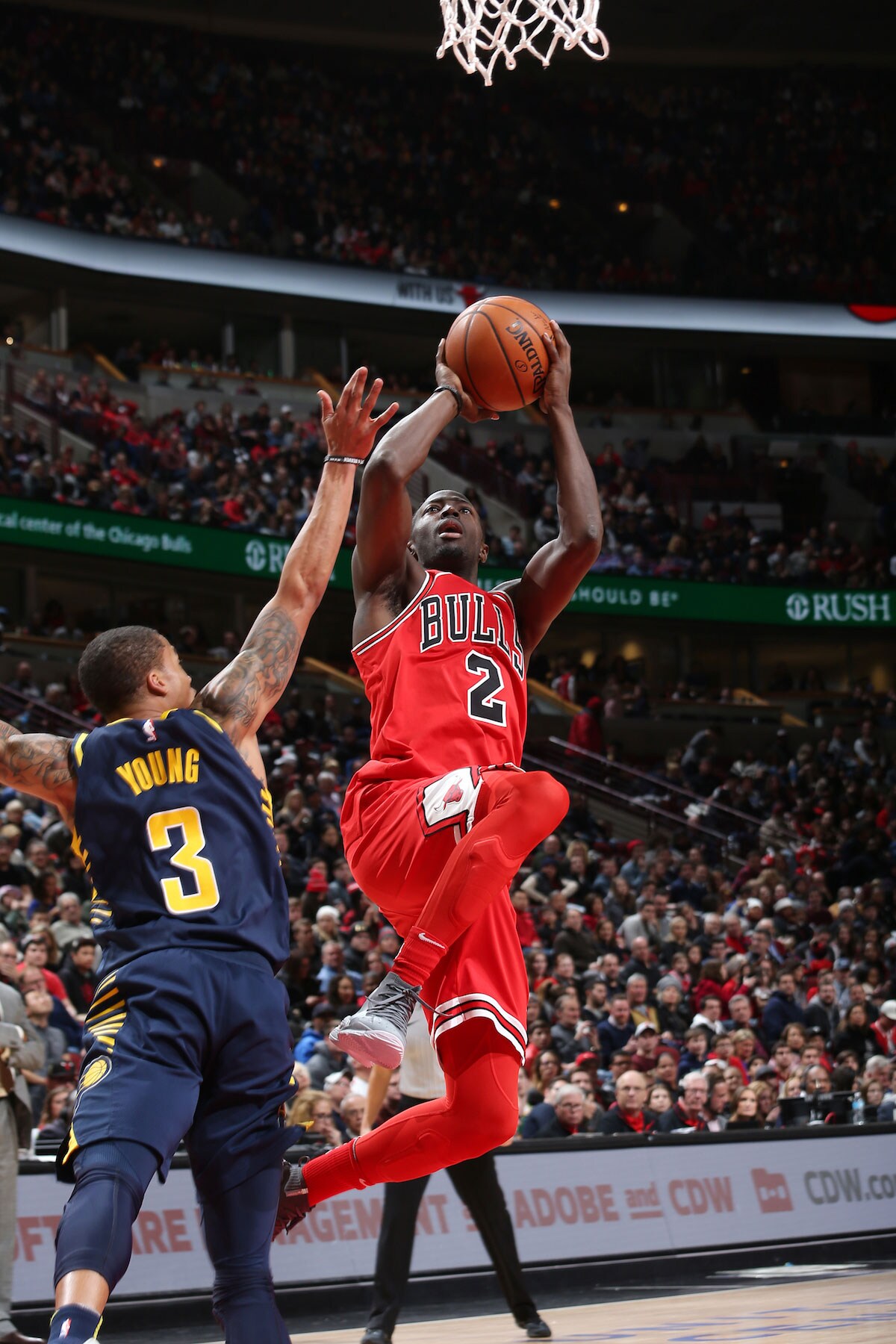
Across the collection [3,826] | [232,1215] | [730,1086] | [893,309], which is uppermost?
[893,309]

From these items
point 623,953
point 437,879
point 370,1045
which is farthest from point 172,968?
point 623,953

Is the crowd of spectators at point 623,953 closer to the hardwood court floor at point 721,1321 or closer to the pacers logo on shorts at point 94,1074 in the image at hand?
the hardwood court floor at point 721,1321

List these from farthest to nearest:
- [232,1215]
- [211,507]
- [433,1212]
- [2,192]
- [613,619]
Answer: [613,619]
[2,192]
[211,507]
[433,1212]
[232,1215]

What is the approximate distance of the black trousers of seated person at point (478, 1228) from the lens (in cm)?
656

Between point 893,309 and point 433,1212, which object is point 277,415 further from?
point 433,1212

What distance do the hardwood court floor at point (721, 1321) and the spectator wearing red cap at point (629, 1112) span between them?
75.9 inches

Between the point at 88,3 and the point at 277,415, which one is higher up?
the point at 88,3

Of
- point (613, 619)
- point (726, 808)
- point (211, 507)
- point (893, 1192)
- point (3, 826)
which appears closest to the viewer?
point (893, 1192)

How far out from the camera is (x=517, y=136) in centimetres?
3338

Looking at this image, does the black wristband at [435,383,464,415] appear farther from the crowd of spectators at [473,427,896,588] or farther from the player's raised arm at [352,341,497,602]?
the crowd of spectators at [473,427,896,588]

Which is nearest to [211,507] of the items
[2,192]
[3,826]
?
[2,192]

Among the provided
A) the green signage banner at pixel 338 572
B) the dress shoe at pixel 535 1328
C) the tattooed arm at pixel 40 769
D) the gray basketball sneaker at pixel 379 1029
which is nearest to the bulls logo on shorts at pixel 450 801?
the gray basketball sneaker at pixel 379 1029

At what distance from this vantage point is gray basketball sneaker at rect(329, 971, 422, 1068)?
4250 millimetres

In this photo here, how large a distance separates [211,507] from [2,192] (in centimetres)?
722
